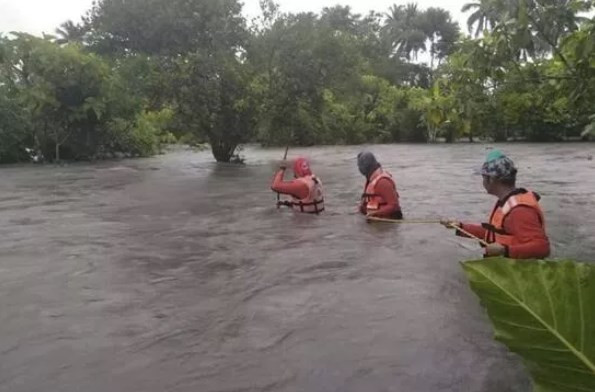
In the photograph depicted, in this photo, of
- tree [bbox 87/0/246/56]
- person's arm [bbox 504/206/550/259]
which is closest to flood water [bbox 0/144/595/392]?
person's arm [bbox 504/206/550/259]

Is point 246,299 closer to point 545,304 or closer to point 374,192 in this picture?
point 374,192

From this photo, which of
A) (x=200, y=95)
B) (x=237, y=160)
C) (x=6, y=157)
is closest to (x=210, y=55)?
(x=200, y=95)

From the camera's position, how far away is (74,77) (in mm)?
27328

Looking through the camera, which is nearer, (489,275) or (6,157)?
(489,275)

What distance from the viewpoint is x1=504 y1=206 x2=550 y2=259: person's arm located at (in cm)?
587

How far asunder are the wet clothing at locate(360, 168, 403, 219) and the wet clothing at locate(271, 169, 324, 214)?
1.69 m

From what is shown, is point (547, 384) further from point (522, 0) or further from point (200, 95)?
point (200, 95)

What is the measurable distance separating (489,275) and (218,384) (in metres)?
4.04

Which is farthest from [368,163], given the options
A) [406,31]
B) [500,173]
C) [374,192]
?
[406,31]

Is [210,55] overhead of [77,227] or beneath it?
overhead

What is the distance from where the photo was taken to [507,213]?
238 inches

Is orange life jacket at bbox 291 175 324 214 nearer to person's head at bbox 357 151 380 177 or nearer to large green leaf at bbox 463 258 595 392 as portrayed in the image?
person's head at bbox 357 151 380 177

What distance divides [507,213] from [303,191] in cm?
616

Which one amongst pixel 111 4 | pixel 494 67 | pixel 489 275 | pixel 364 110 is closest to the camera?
pixel 489 275
